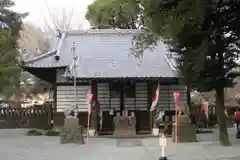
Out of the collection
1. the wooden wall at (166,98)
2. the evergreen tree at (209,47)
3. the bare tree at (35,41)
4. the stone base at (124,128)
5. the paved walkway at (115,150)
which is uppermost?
the bare tree at (35,41)

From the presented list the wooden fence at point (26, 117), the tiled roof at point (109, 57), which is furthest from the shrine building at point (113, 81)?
the wooden fence at point (26, 117)

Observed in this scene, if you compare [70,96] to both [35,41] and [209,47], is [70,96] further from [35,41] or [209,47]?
[35,41]

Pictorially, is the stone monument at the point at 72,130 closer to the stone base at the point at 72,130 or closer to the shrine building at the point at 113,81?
the stone base at the point at 72,130

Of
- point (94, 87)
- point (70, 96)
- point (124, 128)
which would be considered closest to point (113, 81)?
point (94, 87)

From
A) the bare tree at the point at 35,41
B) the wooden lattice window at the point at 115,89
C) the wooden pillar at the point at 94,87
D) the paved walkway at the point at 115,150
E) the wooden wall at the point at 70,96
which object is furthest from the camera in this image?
the bare tree at the point at 35,41

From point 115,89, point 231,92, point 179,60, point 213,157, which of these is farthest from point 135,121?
point 231,92

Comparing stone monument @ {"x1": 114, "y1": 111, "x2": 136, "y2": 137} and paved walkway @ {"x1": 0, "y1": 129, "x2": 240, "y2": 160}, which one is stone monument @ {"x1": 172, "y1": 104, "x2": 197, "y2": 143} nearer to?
paved walkway @ {"x1": 0, "y1": 129, "x2": 240, "y2": 160}

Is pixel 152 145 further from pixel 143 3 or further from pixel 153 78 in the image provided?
pixel 143 3

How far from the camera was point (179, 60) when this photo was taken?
18641mm

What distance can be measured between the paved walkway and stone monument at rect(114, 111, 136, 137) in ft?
6.21

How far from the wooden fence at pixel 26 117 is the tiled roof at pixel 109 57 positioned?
4787 mm

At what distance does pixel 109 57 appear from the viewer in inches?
998

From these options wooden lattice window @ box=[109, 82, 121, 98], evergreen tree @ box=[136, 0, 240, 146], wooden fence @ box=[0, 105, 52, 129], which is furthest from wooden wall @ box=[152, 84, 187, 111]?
wooden fence @ box=[0, 105, 52, 129]

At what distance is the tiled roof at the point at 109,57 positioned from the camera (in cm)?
2322
